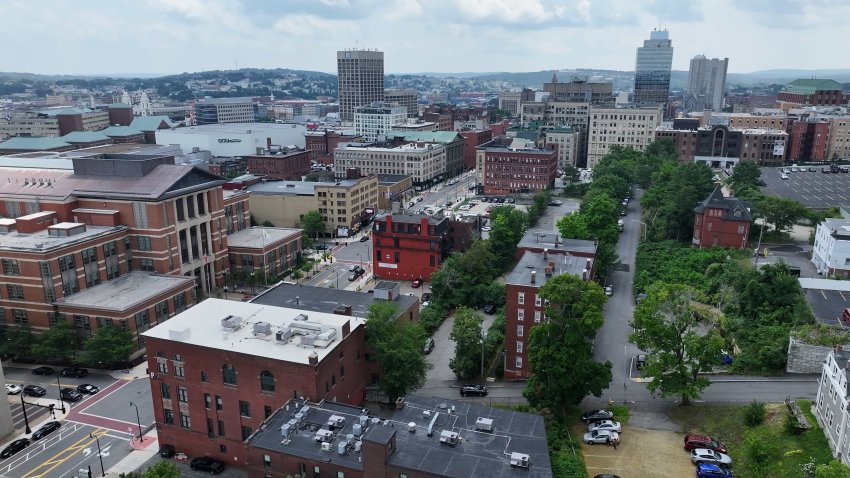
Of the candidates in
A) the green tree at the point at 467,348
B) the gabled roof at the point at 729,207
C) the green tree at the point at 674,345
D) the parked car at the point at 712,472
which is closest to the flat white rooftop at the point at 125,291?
the green tree at the point at 467,348

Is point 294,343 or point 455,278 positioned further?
point 455,278

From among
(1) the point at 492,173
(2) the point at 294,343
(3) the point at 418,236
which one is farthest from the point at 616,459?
(1) the point at 492,173

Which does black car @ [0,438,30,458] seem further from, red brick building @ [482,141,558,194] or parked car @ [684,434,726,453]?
red brick building @ [482,141,558,194]

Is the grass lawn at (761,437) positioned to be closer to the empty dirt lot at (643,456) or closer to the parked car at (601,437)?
the empty dirt lot at (643,456)

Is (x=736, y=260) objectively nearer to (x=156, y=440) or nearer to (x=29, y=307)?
(x=156, y=440)

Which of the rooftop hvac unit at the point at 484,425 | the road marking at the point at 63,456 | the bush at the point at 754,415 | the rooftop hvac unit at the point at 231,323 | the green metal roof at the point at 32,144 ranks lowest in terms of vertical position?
the road marking at the point at 63,456

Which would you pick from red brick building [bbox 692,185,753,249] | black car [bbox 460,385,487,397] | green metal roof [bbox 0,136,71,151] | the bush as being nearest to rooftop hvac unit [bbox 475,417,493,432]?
black car [bbox 460,385,487,397]
